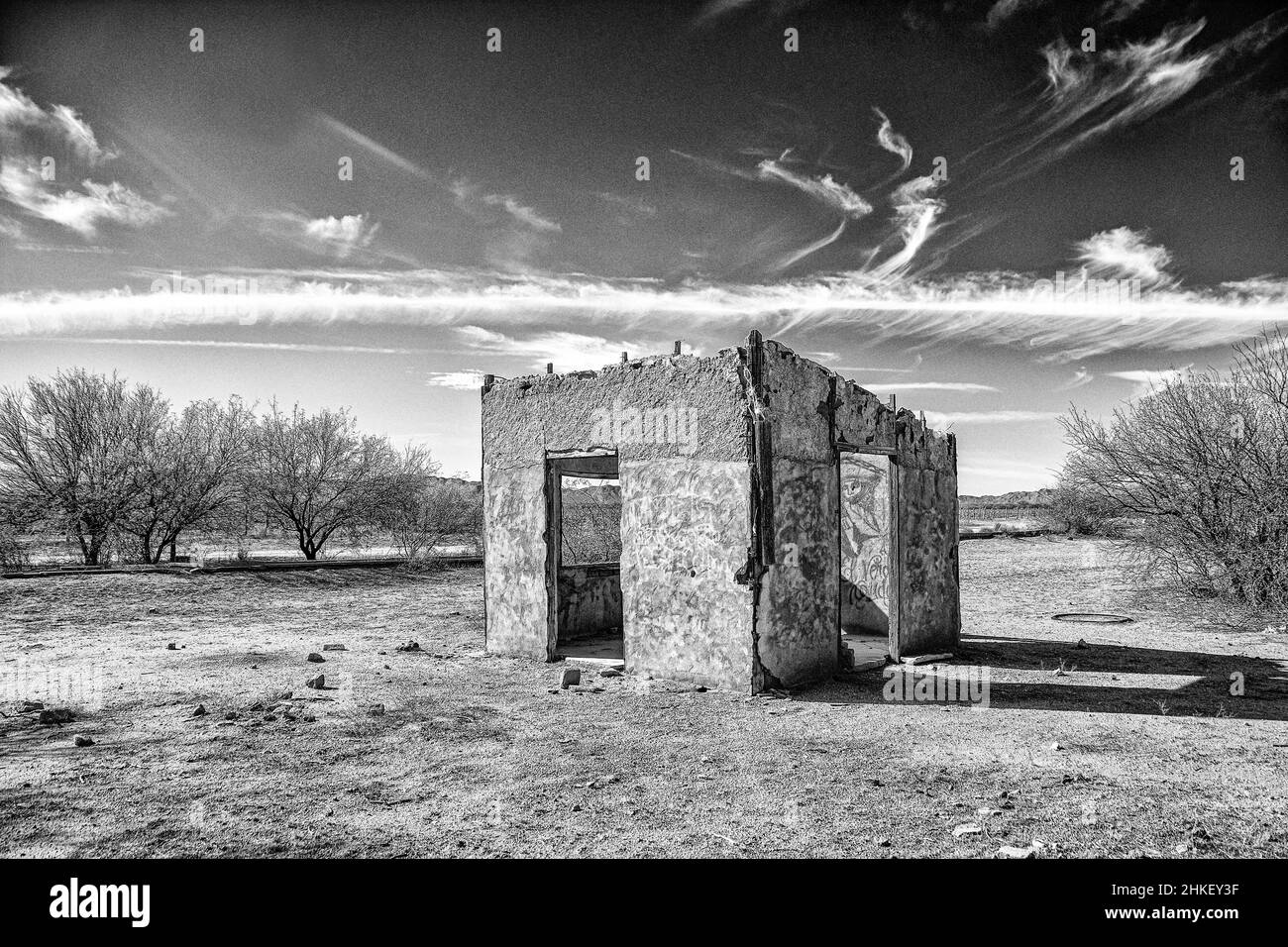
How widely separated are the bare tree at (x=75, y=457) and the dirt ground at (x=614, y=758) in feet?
23.4

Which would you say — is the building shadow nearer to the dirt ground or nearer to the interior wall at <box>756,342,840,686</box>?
the dirt ground

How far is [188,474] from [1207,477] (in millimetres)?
20661

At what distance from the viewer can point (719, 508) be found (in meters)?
7.51

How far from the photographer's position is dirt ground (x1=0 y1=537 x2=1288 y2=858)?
13.2ft

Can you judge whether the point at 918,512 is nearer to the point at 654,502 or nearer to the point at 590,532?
the point at 654,502

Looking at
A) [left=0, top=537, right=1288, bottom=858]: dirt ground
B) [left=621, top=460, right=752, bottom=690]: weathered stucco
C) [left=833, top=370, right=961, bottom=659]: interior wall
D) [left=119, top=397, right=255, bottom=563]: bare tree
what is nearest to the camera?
[left=0, top=537, right=1288, bottom=858]: dirt ground

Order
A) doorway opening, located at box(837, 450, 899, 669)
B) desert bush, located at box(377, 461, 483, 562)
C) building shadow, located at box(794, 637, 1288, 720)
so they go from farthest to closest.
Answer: desert bush, located at box(377, 461, 483, 562)
doorway opening, located at box(837, 450, 899, 669)
building shadow, located at box(794, 637, 1288, 720)

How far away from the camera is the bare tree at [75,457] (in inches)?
639

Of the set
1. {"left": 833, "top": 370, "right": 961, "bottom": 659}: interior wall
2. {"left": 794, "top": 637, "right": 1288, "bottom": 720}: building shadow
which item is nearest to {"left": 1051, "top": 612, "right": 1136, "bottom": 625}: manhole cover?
{"left": 794, "top": 637, "right": 1288, "bottom": 720}: building shadow

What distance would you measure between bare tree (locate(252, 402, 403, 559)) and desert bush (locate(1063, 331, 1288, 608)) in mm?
16851
